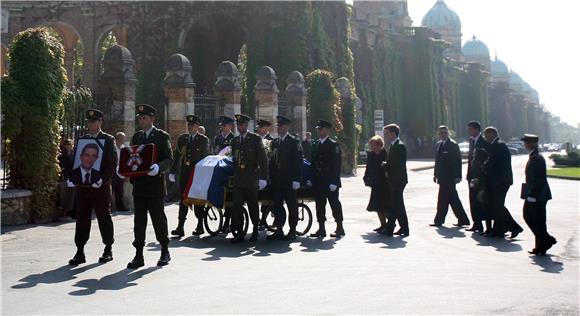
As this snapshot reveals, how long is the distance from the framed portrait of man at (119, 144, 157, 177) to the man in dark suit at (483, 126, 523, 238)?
18.4 feet

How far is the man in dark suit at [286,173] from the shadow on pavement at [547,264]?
148 inches

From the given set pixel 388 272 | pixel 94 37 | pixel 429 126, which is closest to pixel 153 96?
pixel 94 37

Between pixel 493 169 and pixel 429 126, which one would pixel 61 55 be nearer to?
pixel 493 169

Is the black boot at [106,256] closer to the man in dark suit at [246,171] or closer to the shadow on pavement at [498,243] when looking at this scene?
the man in dark suit at [246,171]

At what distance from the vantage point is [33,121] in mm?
13109

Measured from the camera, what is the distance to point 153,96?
2908 cm

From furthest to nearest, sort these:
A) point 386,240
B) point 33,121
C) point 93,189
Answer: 1. point 33,121
2. point 386,240
3. point 93,189

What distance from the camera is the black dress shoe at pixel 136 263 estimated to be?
27.5 ft

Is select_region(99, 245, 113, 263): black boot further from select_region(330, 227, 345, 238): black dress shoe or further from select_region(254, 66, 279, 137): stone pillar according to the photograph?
select_region(254, 66, 279, 137): stone pillar

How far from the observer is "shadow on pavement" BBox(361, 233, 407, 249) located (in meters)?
10.3

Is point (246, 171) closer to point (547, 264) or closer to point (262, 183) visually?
point (262, 183)

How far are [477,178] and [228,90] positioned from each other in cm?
1106

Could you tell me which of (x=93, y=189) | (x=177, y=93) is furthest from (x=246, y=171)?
(x=177, y=93)

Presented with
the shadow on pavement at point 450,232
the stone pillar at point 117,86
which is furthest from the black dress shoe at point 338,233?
the stone pillar at point 117,86
